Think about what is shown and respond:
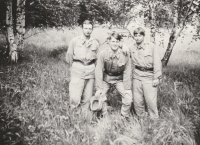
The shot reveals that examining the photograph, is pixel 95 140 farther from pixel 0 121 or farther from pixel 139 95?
pixel 0 121

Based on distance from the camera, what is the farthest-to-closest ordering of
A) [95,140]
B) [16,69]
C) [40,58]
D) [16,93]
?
[40,58], [16,69], [16,93], [95,140]

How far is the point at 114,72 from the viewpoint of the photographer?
468cm

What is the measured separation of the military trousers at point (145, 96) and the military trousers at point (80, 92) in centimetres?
95

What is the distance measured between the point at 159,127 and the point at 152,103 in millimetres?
557

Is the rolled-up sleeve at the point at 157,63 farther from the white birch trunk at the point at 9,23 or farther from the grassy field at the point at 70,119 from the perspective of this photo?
the white birch trunk at the point at 9,23

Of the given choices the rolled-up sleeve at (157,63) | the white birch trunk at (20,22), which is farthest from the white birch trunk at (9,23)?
the rolled-up sleeve at (157,63)

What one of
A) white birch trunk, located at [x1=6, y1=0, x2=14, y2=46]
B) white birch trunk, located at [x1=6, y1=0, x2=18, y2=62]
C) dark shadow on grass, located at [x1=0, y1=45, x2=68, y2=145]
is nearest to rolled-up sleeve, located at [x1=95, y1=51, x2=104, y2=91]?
dark shadow on grass, located at [x1=0, y1=45, x2=68, y2=145]

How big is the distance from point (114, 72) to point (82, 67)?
67 centimetres

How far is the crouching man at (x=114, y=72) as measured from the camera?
452cm

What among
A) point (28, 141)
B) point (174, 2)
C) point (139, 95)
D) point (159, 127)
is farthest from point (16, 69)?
point (174, 2)

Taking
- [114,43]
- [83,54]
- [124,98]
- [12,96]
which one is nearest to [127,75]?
[124,98]

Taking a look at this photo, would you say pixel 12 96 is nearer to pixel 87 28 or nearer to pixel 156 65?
pixel 87 28

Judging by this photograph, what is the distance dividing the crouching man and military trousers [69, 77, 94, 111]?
14.0 inches

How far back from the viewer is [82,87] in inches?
192
